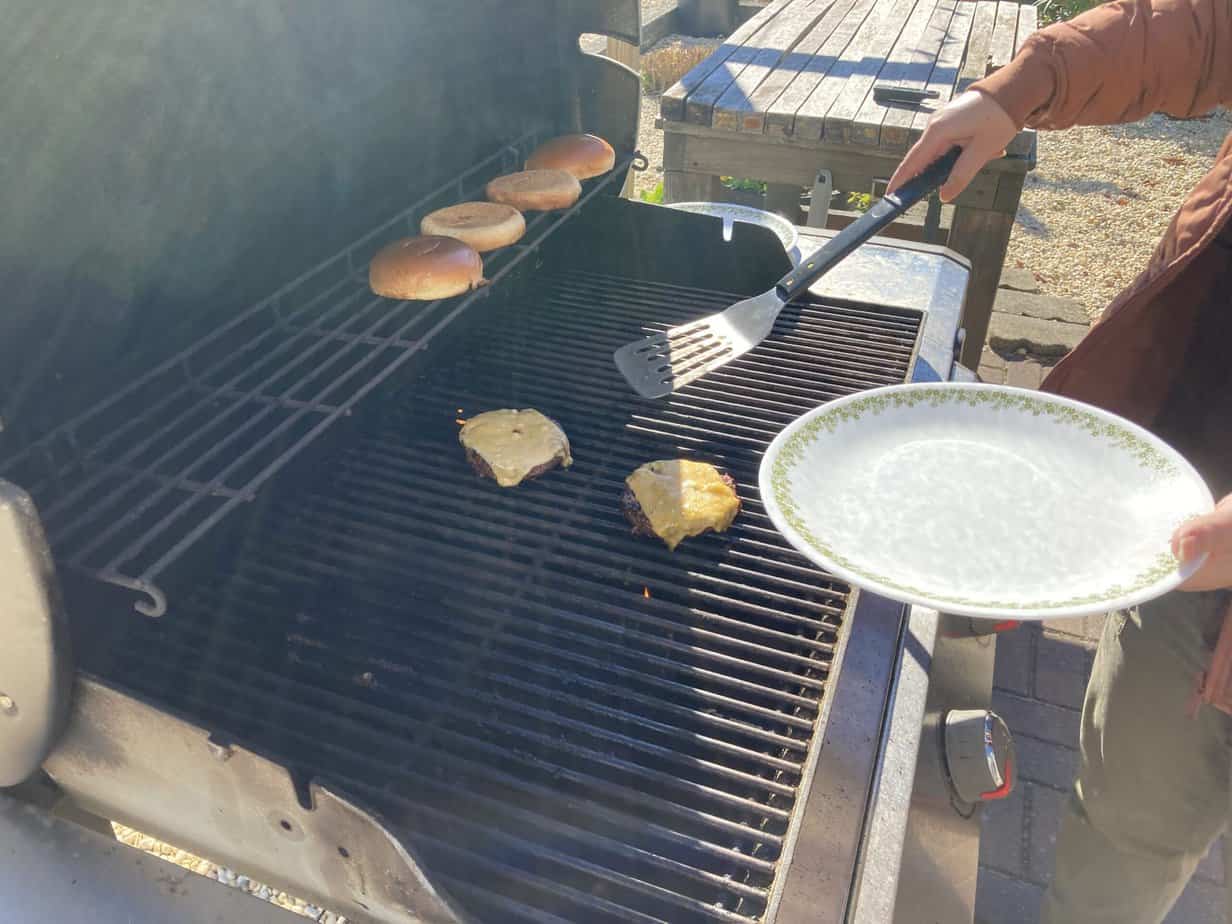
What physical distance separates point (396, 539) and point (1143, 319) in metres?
1.86

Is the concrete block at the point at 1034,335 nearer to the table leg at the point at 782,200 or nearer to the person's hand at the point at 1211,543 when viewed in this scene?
the table leg at the point at 782,200

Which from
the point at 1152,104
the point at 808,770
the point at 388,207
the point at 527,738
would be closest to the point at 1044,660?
the point at 1152,104

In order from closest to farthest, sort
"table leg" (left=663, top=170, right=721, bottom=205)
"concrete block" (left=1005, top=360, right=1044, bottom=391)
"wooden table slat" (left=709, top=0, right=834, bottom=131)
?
"wooden table slat" (left=709, top=0, right=834, bottom=131) → "table leg" (left=663, top=170, right=721, bottom=205) → "concrete block" (left=1005, top=360, right=1044, bottom=391)

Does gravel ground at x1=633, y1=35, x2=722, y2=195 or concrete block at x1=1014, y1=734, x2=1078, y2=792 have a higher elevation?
gravel ground at x1=633, y1=35, x2=722, y2=195

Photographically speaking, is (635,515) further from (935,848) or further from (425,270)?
(935,848)

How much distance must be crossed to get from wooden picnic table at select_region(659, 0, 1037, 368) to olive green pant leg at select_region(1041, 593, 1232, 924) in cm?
284

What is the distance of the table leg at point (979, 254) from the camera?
181 inches

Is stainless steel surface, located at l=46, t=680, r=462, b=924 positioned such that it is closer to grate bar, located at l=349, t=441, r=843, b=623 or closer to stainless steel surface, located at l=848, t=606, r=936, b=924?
stainless steel surface, located at l=848, t=606, r=936, b=924

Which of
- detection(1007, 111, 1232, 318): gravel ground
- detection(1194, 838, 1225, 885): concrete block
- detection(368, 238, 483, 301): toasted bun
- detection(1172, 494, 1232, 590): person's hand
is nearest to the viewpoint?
detection(1172, 494, 1232, 590): person's hand

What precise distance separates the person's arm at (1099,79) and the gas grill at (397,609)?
26.8 inches

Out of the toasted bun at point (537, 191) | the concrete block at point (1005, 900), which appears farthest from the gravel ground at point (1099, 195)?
the concrete block at point (1005, 900)

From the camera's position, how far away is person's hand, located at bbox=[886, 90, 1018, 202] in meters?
2.25

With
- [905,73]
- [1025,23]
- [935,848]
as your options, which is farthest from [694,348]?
[1025,23]

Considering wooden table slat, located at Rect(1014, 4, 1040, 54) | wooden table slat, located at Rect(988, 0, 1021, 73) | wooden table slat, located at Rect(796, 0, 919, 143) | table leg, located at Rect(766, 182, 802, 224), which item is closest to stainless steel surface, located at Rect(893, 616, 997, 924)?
wooden table slat, located at Rect(796, 0, 919, 143)
